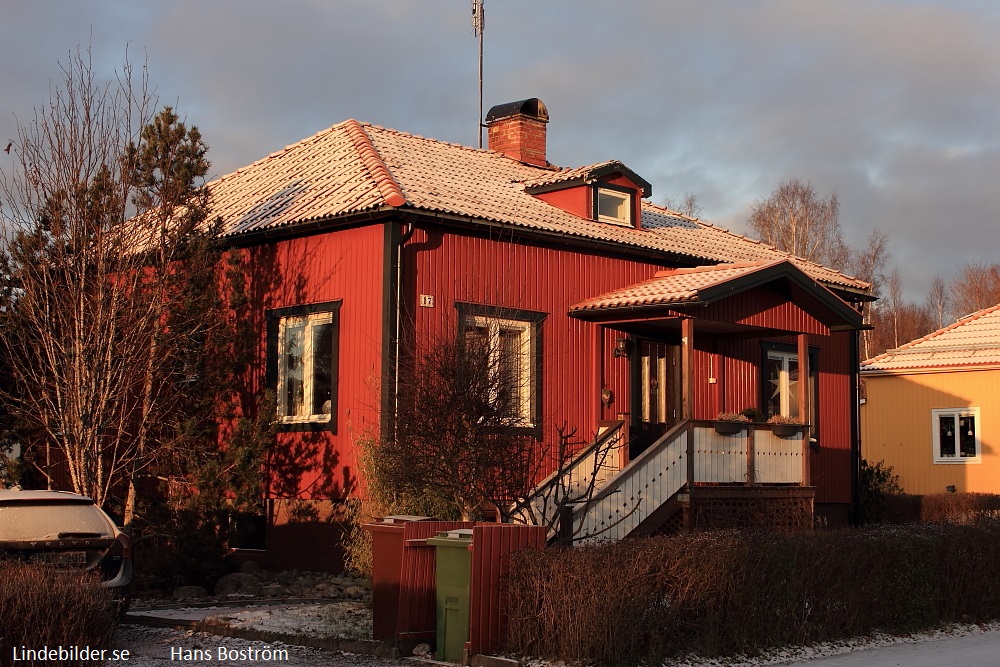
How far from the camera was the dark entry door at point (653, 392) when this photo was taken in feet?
63.5

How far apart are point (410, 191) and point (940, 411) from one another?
20.7 meters

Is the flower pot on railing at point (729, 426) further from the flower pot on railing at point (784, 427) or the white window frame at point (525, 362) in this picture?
the white window frame at point (525, 362)

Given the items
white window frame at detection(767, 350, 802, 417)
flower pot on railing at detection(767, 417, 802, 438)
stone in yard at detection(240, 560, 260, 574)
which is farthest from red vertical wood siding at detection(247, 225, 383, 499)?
white window frame at detection(767, 350, 802, 417)

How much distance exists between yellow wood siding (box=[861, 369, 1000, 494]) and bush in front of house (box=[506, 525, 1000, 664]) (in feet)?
65.4

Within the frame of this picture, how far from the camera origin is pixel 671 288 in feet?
57.6

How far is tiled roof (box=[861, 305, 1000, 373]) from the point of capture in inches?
1271

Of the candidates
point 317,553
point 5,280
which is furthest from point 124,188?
point 317,553

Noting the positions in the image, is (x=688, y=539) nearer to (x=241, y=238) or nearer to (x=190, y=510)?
(x=190, y=510)

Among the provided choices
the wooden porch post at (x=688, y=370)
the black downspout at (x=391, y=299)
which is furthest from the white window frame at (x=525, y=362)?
the wooden porch post at (x=688, y=370)

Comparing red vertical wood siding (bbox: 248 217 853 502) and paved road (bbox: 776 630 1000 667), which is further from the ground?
red vertical wood siding (bbox: 248 217 853 502)

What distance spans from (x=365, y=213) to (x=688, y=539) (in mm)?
7469

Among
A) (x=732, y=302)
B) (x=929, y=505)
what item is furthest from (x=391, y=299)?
(x=929, y=505)

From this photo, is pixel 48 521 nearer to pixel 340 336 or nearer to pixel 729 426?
pixel 340 336

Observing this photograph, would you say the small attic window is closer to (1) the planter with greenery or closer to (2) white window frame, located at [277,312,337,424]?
(1) the planter with greenery
